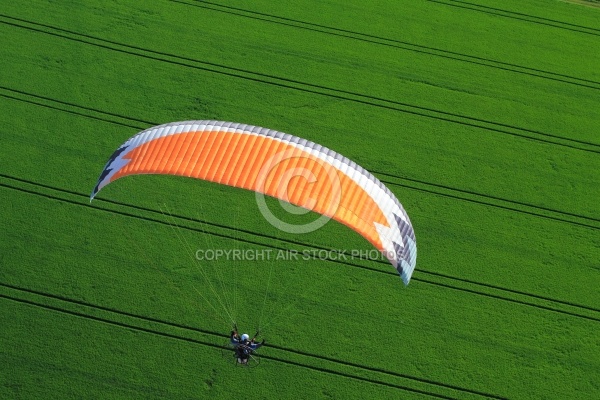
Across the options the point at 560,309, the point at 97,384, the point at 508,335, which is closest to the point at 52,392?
the point at 97,384

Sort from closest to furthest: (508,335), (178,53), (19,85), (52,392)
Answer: (52,392)
(508,335)
(19,85)
(178,53)

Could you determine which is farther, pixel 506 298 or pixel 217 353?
pixel 506 298

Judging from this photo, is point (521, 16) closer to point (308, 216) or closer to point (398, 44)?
point (398, 44)

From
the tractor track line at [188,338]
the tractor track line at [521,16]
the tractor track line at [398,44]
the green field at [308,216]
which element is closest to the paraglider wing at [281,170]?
the tractor track line at [188,338]

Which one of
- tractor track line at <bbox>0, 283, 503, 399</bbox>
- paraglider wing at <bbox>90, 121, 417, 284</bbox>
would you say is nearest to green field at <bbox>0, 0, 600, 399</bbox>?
tractor track line at <bbox>0, 283, 503, 399</bbox>

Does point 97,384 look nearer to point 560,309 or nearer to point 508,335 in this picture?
point 508,335

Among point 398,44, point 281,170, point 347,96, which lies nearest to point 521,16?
point 398,44

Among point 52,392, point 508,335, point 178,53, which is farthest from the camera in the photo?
point 178,53

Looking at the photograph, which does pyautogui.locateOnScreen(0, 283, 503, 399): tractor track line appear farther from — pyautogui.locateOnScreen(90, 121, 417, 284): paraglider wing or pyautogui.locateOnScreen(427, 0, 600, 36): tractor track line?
pyautogui.locateOnScreen(427, 0, 600, 36): tractor track line
